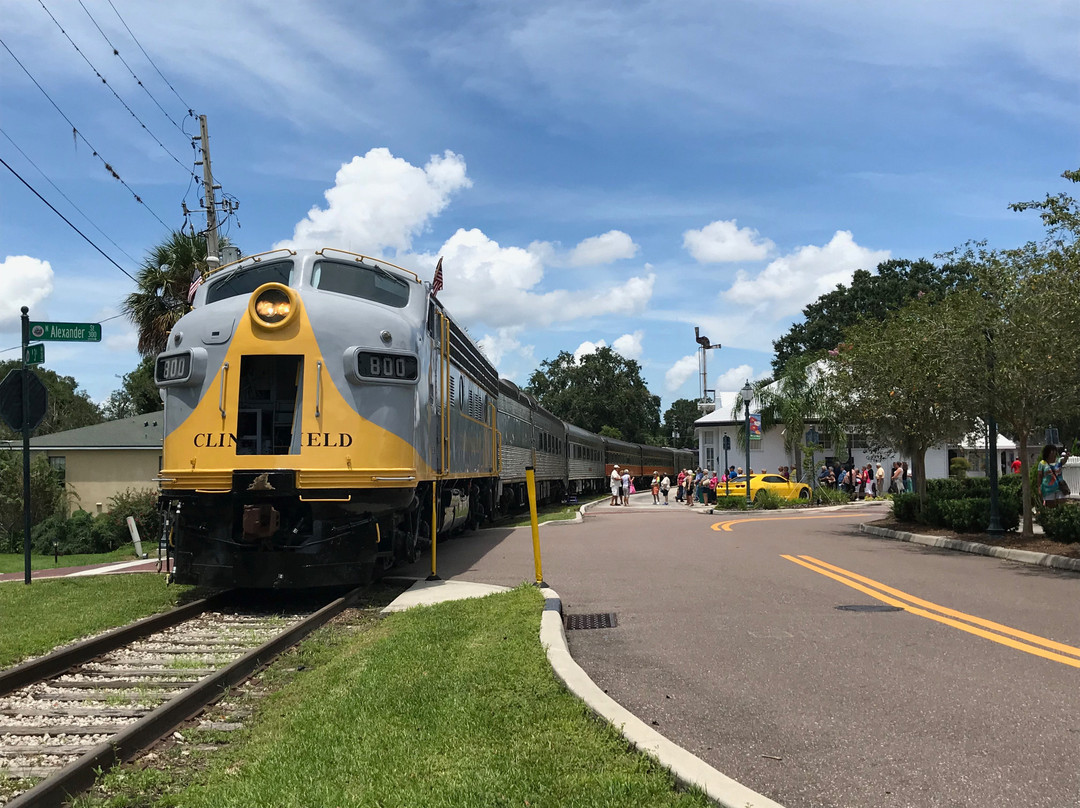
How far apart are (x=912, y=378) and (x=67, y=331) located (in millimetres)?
14491

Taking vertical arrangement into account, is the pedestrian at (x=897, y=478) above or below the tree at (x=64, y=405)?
below

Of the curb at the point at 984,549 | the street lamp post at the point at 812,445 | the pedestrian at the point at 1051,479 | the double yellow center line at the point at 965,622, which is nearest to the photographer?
the double yellow center line at the point at 965,622

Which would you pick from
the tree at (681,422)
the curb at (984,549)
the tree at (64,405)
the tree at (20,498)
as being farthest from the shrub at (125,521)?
the tree at (681,422)

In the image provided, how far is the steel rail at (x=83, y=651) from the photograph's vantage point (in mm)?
6355

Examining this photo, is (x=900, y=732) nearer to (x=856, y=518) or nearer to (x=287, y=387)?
(x=287, y=387)

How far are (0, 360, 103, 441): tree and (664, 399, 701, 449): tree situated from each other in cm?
7193

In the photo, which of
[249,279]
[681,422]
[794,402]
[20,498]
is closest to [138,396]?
[20,498]

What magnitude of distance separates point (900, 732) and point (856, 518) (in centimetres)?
2123

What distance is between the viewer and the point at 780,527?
2114 centimetres

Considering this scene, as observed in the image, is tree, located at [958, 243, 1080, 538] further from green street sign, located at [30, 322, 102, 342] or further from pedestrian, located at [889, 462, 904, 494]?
pedestrian, located at [889, 462, 904, 494]

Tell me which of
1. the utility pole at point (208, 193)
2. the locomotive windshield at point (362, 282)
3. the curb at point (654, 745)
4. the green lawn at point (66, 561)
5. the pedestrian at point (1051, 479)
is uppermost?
the utility pole at point (208, 193)

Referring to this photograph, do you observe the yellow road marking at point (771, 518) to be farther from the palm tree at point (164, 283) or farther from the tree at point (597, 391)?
the tree at point (597, 391)

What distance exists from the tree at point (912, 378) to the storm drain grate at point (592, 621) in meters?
9.10

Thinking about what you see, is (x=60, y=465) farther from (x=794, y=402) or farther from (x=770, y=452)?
(x=770, y=452)
